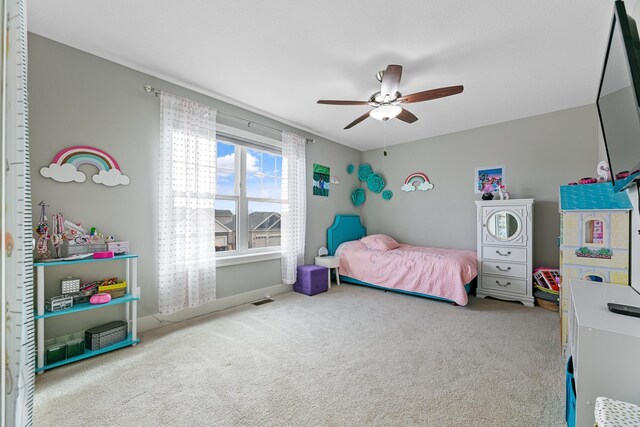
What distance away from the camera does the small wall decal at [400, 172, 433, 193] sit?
456cm

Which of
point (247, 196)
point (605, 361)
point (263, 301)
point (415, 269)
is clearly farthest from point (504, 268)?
point (247, 196)

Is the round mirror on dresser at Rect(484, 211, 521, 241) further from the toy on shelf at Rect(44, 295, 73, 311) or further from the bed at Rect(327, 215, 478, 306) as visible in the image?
the toy on shelf at Rect(44, 295, 73, 311)

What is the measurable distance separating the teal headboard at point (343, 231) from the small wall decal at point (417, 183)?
107cm

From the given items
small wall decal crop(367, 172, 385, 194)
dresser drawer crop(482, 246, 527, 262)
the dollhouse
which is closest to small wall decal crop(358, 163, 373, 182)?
small wall decal crop(367, 172, 385, 194)

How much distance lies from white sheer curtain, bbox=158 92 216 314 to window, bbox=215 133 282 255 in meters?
0.33

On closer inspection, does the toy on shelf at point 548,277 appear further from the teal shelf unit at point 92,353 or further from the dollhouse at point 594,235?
the teal shelf unit at point 92,353

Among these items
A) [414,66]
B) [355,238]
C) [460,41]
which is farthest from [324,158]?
[460,41]

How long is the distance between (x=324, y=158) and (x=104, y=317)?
348 cm

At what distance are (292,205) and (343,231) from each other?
4.25ft

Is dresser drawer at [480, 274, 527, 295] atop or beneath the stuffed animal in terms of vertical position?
beneath

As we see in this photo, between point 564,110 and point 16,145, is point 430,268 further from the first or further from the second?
point 16,145

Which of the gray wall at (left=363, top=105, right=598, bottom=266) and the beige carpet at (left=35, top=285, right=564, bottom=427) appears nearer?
the beige carpet at (left=35, top=285, right=564, bottom=427)

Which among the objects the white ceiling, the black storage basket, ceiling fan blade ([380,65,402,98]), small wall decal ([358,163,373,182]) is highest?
the white ceiling

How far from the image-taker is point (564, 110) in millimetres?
3418
